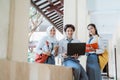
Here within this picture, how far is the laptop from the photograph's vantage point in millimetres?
3053

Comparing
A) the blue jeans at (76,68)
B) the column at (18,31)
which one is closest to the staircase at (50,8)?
the blue jeans at (76,68)

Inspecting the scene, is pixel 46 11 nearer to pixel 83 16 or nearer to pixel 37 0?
pixel 37 0

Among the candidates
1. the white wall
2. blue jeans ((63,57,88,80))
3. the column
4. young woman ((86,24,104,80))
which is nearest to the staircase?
young woman ((86,24,104,80))

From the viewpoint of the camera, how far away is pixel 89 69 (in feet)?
11.7

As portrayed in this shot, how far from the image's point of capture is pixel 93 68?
354cm

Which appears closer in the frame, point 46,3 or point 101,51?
point 101,51

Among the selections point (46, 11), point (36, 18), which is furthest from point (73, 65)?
point (36, 18)

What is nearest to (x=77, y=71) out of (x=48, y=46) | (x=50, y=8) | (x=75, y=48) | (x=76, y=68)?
(x=76, y=68)

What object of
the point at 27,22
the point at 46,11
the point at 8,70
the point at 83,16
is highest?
the point at 46,11

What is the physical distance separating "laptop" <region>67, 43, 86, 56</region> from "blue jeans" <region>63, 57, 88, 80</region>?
0.40 feet

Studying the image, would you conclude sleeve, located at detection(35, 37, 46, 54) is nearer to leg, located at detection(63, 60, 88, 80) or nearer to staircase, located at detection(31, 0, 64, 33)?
leg, located at detection(63, 60, 88, 80)

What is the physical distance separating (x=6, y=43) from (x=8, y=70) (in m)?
0.15

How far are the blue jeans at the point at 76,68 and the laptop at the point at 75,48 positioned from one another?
0.12 metres

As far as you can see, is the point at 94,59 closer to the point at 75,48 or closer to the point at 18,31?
the point at 75,48
